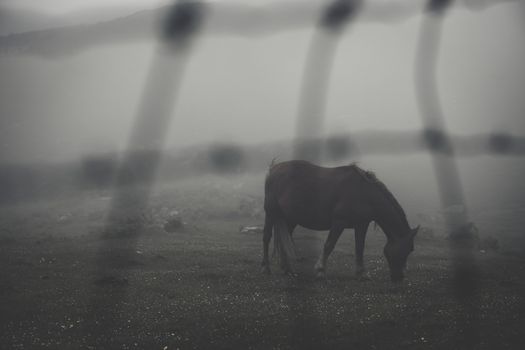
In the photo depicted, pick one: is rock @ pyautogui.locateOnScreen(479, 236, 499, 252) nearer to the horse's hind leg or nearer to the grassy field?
the grassy field

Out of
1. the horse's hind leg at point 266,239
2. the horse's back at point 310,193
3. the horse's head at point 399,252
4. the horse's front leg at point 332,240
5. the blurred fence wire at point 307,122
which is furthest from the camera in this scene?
the horse's hind leg at point 266,239

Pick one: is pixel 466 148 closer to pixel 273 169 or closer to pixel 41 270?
pixel 273 169

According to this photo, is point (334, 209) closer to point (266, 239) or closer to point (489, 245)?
point (266, 239)

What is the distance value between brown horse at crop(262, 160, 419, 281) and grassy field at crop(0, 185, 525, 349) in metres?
1.00

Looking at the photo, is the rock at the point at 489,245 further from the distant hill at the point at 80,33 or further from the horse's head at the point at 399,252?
the distant hill at the point at 80,33

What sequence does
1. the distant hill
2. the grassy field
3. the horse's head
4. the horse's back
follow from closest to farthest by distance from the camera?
1. the grassy field
2. the horse's head
3. the horse's back
4. the distant hill

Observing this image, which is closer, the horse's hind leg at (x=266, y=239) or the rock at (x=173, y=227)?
the horse's hind leg at (x=266, y=239)

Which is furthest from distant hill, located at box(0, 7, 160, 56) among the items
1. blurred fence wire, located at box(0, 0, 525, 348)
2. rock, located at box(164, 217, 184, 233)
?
rock, located at box(164, 217, 184, 233)

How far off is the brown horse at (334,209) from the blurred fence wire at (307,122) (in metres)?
2.33

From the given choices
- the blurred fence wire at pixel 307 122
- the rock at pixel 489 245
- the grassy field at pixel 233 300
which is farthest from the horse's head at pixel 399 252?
the rock at pixel 489 245

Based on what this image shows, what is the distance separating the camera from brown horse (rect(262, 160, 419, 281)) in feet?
46.5

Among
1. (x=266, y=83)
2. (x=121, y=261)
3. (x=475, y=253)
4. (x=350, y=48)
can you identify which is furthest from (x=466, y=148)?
(x=350, y=48)

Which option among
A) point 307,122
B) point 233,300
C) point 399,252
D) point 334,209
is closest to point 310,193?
point 334,209

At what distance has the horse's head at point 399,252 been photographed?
13734 millimetres
